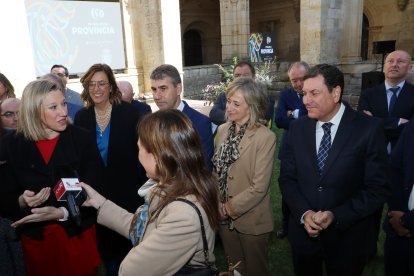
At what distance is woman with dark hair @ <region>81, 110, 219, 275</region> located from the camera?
4.02 feet

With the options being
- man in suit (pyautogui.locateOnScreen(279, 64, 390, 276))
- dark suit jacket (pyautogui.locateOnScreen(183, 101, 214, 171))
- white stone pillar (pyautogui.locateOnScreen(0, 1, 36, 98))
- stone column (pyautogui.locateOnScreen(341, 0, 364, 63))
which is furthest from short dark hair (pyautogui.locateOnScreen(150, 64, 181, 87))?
stone column (pyautogui.locateOnScreen(341, 0, 364, 63))

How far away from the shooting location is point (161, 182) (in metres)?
1.38

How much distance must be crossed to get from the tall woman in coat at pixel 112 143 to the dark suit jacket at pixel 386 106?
2.49 m

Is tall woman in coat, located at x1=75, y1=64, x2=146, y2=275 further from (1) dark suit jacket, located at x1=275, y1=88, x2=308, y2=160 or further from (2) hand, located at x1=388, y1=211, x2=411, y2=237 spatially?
(2) hand, located at x1=388, y1=211, x2=411, y2=237

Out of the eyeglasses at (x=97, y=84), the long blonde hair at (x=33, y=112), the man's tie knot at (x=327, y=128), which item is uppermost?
the eyeglasses at (x=97, y=84)

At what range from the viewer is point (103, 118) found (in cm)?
273

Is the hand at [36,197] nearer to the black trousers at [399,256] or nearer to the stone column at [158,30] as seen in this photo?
the black trousers at [399,256]

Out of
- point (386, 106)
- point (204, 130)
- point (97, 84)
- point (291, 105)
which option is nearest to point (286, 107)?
point (291, 105)

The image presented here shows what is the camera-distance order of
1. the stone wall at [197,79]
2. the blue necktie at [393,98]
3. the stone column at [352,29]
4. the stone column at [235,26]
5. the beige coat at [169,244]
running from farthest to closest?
the stone column at [235,26], the stone wall at [197,79], the stone column at [352,29], the blue necktie at [393,98], the beige coat at [169,244]

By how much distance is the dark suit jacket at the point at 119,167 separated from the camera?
262 cm

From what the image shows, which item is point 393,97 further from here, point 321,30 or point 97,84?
point 321,30

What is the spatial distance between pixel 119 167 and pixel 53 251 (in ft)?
2.57

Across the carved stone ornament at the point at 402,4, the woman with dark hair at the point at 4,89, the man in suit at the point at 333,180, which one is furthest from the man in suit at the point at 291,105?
the carved stone ornament at the point at 402,4

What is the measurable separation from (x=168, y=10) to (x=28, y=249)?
30.8 ft
